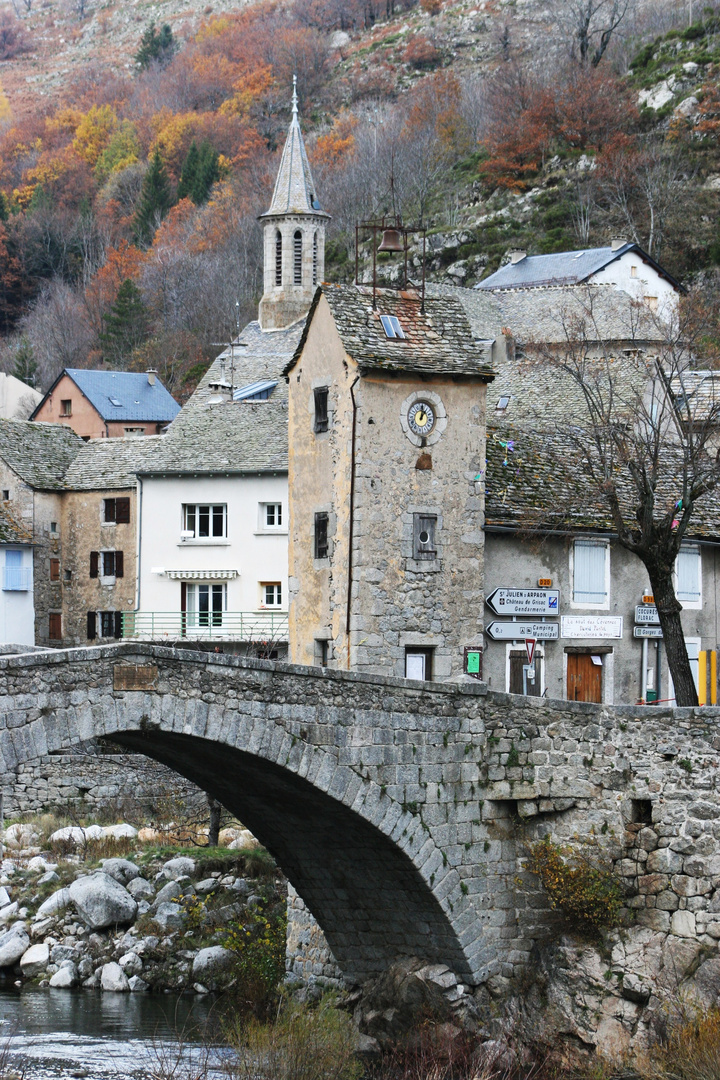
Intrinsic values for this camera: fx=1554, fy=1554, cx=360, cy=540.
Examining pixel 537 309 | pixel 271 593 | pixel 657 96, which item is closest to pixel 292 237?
pixel 537 309

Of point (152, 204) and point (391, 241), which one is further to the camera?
point (152, 204)

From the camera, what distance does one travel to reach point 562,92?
98750 millimetres

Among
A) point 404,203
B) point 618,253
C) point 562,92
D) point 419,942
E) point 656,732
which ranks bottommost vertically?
point 419,942

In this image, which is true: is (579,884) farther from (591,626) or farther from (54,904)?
(54,904)

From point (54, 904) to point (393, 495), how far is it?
Answer: 469 inches

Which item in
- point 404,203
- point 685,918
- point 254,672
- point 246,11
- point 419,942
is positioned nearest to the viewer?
point 254,672

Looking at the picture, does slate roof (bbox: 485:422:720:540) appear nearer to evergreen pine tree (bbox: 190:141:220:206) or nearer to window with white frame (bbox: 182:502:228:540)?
window with white frame (bbox: 182:502:228:540)

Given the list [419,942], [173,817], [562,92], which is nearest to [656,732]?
[419,942]

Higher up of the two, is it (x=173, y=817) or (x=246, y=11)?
(x=246, y=11)

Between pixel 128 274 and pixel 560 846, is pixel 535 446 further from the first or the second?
pixel 128 274

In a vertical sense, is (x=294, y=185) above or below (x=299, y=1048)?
above

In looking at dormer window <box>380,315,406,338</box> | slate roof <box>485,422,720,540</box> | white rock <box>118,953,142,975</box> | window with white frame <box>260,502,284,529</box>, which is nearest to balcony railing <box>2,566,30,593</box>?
window with white frame <box>260,502,284,529</box>

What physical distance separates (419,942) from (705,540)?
460 inches

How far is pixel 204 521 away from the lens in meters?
49.9
